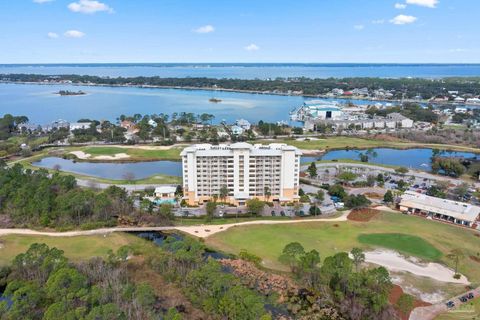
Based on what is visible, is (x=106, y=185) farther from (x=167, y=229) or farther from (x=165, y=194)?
(x=167, y=229)

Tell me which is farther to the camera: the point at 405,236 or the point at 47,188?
the point at 47,188

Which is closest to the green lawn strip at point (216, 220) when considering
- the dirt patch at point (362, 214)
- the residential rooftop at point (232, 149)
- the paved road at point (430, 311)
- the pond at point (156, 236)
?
the pond at point (156, 236)

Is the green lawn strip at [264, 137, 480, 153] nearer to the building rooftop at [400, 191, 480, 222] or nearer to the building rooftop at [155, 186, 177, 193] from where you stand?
the building rooftop at [400, 191, 480, 222]

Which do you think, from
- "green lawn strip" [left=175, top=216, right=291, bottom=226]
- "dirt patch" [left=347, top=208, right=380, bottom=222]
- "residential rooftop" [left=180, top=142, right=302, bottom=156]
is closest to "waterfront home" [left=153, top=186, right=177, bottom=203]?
"residential rooftop" [left=180, top=142, right=302, bottom=156]

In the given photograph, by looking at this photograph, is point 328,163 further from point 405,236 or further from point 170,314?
point 170,314

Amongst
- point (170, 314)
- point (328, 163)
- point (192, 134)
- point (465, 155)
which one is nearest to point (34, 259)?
point (170, 314)

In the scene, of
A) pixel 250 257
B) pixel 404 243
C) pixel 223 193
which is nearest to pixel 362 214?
pixel 404 243
